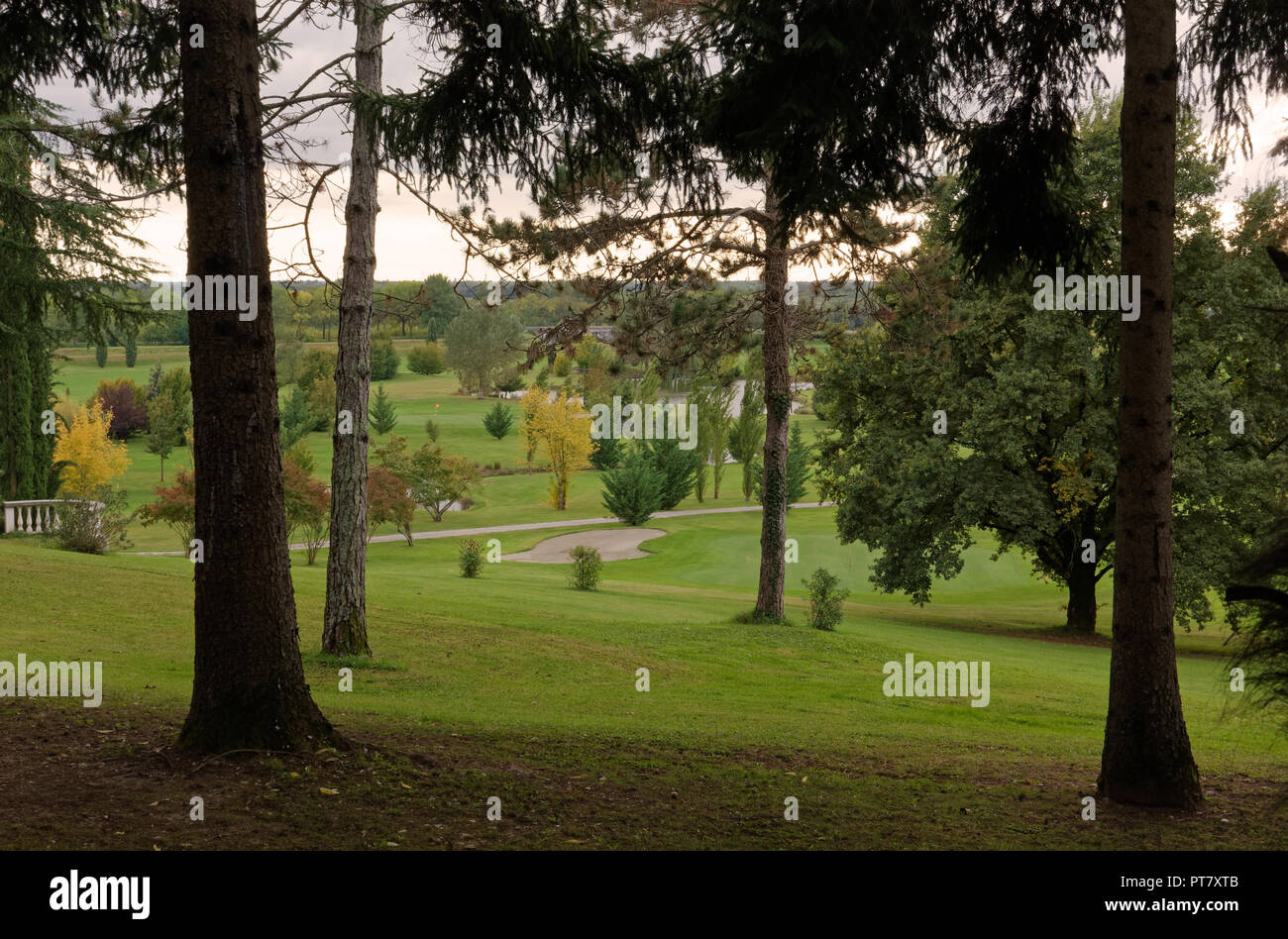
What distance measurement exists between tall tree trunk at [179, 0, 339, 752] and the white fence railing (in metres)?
24.6

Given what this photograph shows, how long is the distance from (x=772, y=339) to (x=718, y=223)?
2.74 meters

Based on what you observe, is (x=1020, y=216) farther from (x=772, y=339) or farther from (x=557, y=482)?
(x=557, y=482)

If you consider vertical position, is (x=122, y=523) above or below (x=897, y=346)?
below

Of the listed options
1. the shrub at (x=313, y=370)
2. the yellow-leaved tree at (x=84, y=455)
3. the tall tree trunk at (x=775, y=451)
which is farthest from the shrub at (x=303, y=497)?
the shrub at (x=313, y=370)

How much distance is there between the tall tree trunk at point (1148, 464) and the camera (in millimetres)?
6543

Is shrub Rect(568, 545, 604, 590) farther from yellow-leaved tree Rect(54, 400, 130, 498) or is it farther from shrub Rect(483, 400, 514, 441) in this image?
shrub Rect(483, 400, 514, 441)

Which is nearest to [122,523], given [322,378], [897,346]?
[897,346]

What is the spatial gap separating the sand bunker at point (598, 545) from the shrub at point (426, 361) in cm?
6608

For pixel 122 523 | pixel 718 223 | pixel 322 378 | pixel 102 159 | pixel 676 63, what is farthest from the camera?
pixel 322 378

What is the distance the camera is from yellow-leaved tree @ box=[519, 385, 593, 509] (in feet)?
175

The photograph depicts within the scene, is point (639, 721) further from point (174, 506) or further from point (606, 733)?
point (174, 506)

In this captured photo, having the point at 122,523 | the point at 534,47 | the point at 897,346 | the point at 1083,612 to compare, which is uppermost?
the point at 534,47

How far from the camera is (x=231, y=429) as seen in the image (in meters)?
5.89

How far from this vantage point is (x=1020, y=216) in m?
8.23
